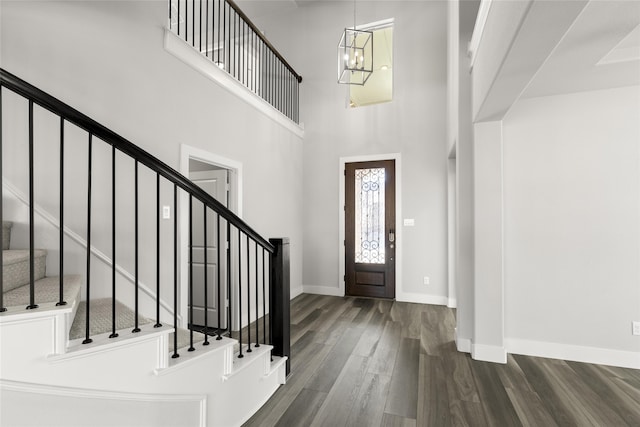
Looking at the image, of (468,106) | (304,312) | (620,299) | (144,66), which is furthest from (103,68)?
(620,299)

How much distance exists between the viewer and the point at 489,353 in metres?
2.85

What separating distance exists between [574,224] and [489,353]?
4.90 ft

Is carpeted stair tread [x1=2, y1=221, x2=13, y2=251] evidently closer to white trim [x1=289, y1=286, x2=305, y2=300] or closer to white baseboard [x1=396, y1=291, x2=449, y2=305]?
white trim [x1=289, y1=286, x2=305, y2=300]

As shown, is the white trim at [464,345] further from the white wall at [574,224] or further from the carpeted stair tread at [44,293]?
the carpeted stair tread at [44,293]

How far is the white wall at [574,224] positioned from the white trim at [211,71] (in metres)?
2.99

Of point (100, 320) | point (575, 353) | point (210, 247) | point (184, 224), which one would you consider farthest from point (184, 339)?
point (575, 353)

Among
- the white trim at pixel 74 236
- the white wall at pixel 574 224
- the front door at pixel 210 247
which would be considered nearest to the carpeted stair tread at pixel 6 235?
the white trim at pixel 74 236

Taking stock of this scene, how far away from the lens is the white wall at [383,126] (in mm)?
4781

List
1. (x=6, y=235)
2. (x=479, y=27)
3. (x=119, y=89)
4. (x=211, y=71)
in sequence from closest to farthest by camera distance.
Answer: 1. (x=6, y=235)
2. (x=119, y=89)
3. (x=479, y=27)
4. (x=211, y=71)

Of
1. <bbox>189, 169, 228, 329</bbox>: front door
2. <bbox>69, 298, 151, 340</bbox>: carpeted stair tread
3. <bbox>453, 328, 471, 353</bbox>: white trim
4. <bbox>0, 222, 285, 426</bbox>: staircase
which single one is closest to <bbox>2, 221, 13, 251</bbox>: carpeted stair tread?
<bbox>0, 222, 285, 426</bbox>: staircase

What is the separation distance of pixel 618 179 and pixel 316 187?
3.90 meters

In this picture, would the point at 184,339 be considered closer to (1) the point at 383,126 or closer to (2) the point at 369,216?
(2) the point at 369,216

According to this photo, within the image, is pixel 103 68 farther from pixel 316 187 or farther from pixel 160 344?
pixel 316 187

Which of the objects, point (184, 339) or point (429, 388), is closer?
point (184, 339)
